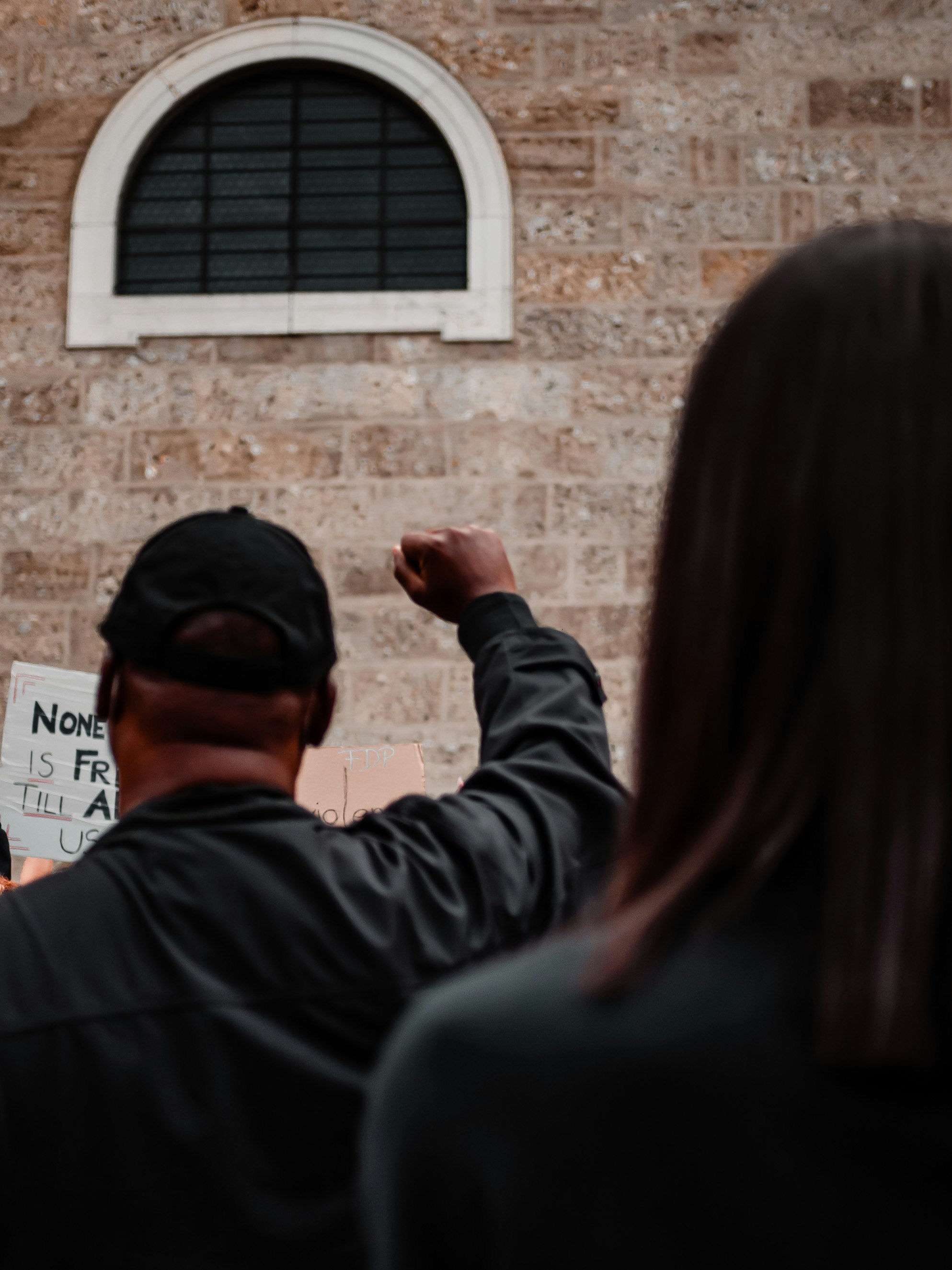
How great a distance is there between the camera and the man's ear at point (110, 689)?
4.65 ft

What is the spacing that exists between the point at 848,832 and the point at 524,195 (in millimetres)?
6503

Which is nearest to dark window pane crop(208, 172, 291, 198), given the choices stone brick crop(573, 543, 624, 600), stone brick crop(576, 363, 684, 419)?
stone brick crop(576, 363, 684, 419)

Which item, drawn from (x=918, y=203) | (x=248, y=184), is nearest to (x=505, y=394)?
(x=248, y=184)

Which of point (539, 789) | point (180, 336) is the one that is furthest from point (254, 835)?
point (180, 336)

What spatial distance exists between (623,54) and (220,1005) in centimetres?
638

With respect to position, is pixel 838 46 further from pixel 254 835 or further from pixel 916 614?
pixel 916 614

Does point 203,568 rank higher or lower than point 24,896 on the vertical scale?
higher

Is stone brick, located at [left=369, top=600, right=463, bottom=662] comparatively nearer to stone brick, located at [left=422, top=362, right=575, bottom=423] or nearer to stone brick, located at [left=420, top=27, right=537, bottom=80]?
A: stone brick, located at [left=422, top=362, right=575, bottom=423]

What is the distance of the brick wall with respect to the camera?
6.49 m

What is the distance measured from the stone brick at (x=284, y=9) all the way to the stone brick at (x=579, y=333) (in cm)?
181

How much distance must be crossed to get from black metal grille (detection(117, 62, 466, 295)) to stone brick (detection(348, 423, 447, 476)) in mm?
786

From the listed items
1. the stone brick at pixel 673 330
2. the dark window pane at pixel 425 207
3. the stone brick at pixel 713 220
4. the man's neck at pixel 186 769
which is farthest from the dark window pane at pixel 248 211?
the man's neck at pixel 186 769

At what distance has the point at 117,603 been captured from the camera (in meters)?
1.44

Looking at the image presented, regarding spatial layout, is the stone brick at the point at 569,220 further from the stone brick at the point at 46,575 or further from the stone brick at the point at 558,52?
the stone brick at the point at 46,575
